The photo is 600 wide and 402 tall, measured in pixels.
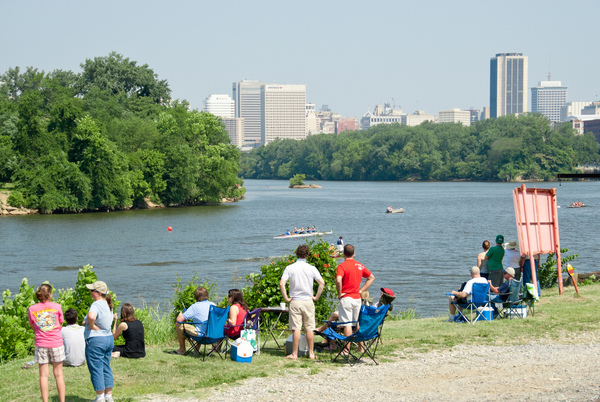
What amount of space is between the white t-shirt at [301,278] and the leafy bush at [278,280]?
263 centimetres

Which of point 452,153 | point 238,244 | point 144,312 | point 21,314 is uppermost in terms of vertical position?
point 452,153

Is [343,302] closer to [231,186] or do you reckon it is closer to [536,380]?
[536,380]

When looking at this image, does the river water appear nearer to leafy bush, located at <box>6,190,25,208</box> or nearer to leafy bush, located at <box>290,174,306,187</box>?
leafy bush, located at <box>6,190,25,208</box>

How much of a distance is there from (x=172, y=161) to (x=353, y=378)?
222 feet

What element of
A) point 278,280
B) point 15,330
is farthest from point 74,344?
point 278,280

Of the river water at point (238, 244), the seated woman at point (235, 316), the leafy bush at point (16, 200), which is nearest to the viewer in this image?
the seated woman at point (235, 316)

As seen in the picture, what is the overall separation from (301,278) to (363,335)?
1.19 m

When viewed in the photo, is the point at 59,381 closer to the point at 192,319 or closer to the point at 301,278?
the point at 192,319

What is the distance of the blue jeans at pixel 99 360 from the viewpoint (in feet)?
27.2

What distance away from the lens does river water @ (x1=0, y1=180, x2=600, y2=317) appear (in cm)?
2930

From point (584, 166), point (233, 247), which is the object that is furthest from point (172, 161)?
point (584, 166)

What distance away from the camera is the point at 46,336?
8266 mm

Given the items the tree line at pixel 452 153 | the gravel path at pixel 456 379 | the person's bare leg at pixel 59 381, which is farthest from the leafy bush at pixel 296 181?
the person's bare leg at pixel 59 381

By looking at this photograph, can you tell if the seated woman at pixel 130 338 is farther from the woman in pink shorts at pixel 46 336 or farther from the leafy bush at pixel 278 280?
the leafy bush at pixel 278 280
